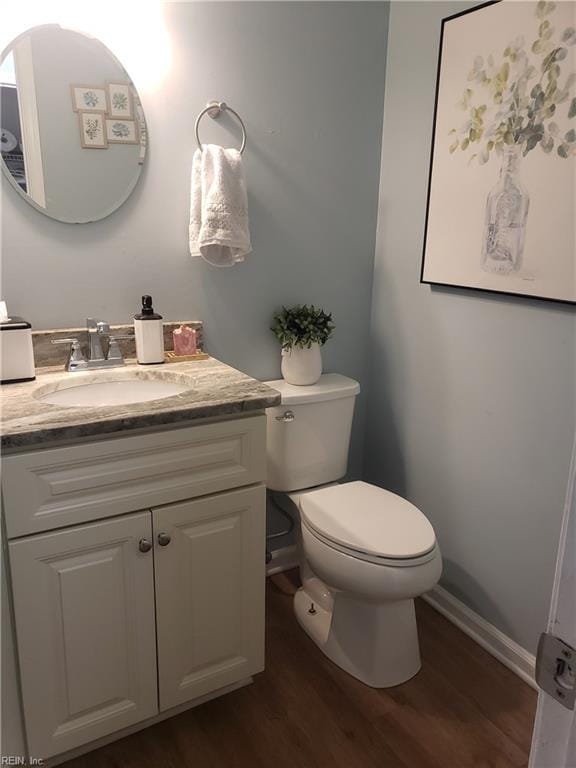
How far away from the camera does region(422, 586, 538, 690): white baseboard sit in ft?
5.46

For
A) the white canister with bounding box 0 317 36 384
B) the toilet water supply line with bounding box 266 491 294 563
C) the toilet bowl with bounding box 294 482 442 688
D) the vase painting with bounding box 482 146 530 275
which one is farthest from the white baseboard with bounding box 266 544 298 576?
the vase painting with bounding box 482 146 530 275

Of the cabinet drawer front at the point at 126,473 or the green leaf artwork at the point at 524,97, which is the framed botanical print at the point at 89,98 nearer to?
the cabinet drawer front at the point at 126,473

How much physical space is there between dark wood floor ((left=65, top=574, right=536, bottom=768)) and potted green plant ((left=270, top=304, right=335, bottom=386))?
901 millimetres

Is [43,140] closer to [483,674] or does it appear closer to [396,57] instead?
[396,57]

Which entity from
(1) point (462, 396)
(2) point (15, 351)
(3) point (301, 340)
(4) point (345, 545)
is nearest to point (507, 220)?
(1) point (462, 396)

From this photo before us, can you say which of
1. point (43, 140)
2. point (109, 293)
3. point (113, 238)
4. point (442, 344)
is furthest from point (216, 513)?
point (43, 140)

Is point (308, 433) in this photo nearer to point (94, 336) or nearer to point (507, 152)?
point (94, 336)

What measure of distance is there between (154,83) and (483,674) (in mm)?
2010

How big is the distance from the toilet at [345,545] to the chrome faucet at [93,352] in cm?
52

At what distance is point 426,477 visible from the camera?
6.50 ft

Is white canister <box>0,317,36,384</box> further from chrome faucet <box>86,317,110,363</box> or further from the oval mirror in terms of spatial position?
the oval mirror

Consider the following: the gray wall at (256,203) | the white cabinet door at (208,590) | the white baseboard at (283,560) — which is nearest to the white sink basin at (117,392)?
the gray wall at (256,203)

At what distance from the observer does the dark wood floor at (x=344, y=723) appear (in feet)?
4.60

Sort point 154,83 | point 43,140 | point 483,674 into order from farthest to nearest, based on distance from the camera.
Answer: point 483,674
point 154,83
point 43,140
